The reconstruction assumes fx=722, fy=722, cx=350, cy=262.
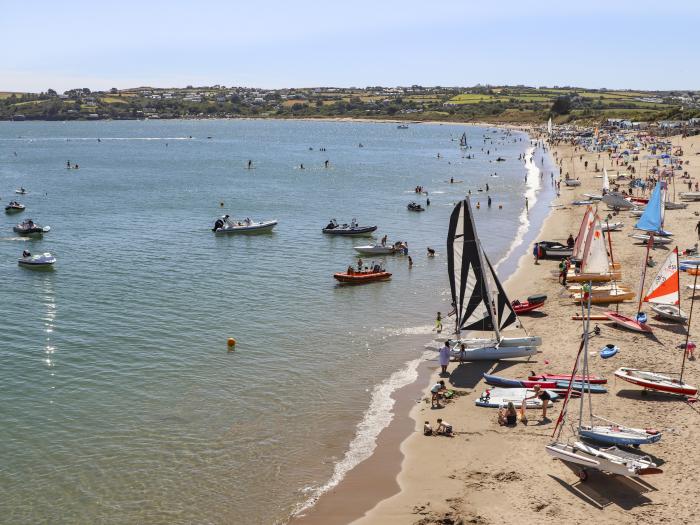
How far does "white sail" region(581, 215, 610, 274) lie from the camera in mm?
44500

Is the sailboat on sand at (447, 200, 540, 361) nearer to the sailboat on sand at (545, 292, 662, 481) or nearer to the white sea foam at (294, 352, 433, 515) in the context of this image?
the white sea foam at (294, 352, 433, 515)

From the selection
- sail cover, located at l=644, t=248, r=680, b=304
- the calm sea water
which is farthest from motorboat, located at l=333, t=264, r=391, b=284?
sail cover, located at l=644, t=248, r=680, b=304

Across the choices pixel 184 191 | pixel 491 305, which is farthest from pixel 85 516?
pixel 184 191

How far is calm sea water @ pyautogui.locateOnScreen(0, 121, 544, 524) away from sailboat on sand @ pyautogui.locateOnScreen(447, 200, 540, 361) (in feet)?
11.3

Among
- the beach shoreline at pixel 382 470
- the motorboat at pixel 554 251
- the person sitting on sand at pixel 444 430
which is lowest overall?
the beach shoreline at pixel 382 470

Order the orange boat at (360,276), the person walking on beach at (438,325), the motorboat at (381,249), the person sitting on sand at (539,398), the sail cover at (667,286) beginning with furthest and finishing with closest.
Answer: the motorboat at (381,249) → the orange boat at (360,276) → the person walking on beach at (438,325) → the sail cover at (667,286) → the person sitting on sand at (539,398)

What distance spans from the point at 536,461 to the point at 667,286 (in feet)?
57.7

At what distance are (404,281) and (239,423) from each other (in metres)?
24.9

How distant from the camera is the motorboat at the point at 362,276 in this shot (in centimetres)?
5028

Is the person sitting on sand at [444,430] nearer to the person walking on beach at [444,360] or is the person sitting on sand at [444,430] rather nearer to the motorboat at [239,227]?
the person walking on beach at [444,360]

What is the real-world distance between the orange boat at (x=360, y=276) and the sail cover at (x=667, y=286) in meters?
18.8

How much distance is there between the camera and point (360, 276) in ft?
165

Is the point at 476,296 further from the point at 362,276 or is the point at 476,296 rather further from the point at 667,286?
the point at 362,276

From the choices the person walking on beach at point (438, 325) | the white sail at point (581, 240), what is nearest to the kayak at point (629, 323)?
the person walking on beach at point (438, 325)
